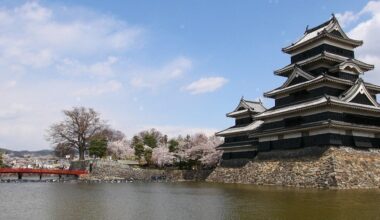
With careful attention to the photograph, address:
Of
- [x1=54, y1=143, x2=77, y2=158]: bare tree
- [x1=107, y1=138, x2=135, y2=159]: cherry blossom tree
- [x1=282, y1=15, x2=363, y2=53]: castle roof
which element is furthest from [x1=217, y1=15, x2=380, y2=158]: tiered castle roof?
[x1=107, y1=138, x2=135, y2=159]: cherry blossom tree

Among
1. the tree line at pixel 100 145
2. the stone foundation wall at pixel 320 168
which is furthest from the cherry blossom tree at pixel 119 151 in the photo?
the stone foundation wall at pixel 320 168

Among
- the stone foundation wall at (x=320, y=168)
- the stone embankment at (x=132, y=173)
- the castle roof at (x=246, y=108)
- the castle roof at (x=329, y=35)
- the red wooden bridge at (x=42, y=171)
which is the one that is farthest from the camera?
the stone embankment at (x=132, y=173)

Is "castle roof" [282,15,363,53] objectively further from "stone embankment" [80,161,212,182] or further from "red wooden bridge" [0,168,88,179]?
"red wooden bridge" [0,168,88,179]

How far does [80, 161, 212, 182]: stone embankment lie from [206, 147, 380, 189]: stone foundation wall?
19621 millimetres

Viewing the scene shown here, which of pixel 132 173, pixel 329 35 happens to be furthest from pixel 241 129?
pixel 132 173

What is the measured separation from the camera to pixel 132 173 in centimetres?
6384

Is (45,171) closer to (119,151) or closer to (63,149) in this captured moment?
(63,149)

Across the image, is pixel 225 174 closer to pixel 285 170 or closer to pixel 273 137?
pixel 273 137

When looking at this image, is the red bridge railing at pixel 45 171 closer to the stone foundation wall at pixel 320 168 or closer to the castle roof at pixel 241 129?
the castle roof at pixel 241 129

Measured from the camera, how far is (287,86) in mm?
42469

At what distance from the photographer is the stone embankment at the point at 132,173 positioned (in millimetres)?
60562

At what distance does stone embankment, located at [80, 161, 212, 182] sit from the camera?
60.6 m

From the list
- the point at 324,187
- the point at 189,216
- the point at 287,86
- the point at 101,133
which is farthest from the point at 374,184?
the point at 101,133

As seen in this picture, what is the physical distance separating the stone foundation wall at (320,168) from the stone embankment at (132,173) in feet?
64.4
